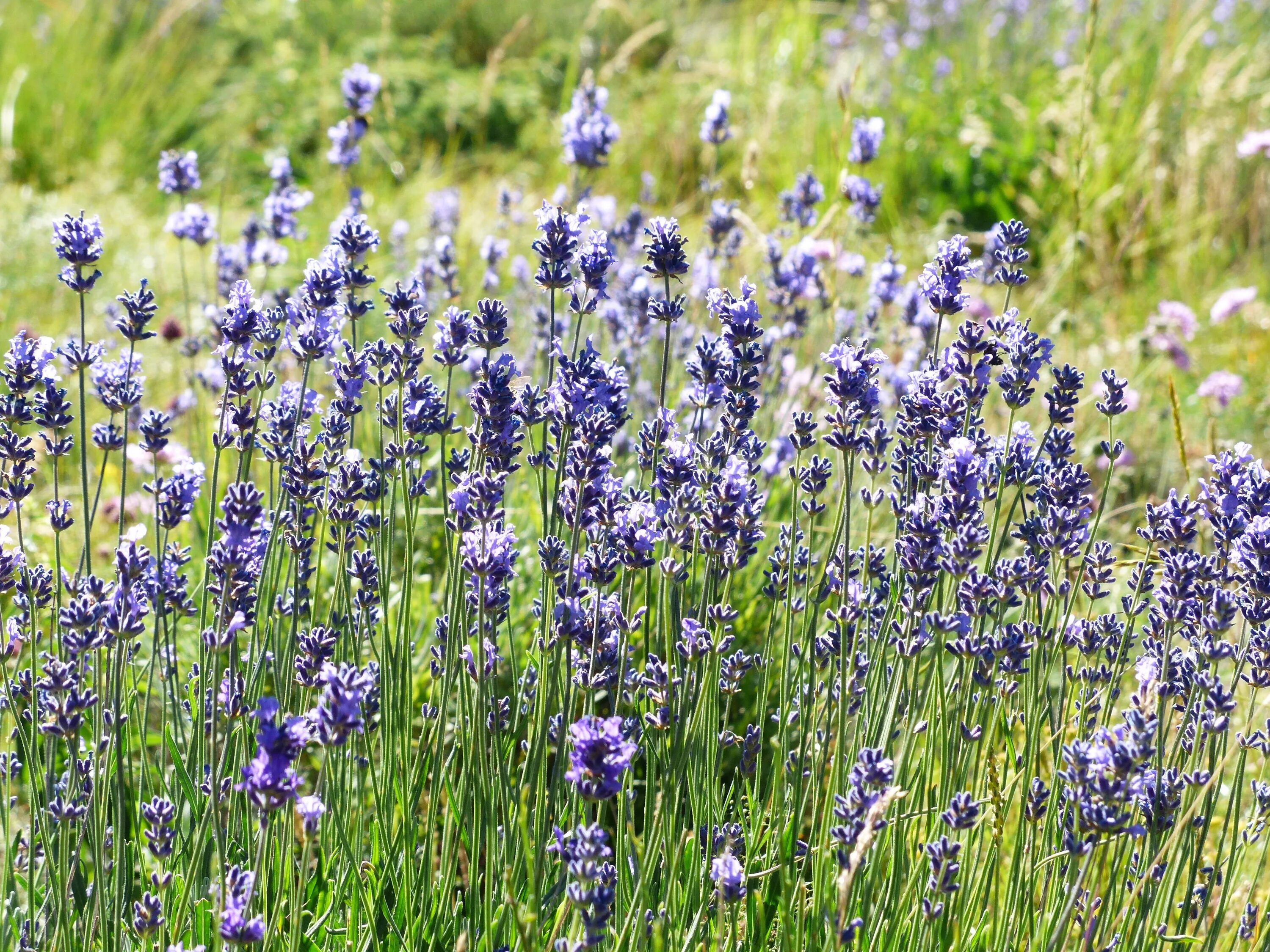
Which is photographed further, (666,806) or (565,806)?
(565,806)

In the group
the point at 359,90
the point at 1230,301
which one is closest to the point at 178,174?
the point at 359,90

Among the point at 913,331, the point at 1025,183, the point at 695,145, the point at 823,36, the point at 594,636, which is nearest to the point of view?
the point at 594,636

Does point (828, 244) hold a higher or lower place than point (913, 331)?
higher

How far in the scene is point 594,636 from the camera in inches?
62.9

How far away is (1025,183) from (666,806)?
6.71 m

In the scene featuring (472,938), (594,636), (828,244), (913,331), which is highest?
(828,244)

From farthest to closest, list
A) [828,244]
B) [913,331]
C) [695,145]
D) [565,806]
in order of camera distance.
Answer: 1. [695,145]
2. [828,244]
3. [913,331]
4. [565,806]

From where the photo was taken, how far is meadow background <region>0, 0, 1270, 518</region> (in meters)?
5.70

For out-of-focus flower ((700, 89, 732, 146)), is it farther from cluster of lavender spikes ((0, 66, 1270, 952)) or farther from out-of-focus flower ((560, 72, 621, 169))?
cluster of lavender spikes ((0, 66, 1270, 952))

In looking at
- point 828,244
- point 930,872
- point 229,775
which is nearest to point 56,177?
point 828,244

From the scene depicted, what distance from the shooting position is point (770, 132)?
652 cm

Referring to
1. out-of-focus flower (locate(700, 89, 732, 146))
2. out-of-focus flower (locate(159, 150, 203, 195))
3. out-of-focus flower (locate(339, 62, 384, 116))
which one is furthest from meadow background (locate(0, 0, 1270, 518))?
out-of-focus flower (locate(159, 150, 203, 195))

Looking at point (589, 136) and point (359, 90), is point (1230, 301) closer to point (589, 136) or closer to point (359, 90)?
point (589, 136)

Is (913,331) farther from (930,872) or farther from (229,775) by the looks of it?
(229,775)
